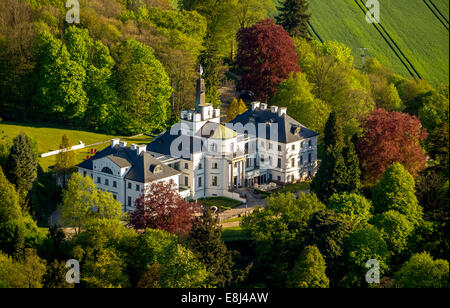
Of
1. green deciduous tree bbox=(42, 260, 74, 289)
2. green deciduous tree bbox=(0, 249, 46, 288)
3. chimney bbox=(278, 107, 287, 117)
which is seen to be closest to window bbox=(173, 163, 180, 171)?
chimney bbox=(278, 107, 287, 117)

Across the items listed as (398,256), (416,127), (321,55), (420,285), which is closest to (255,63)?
(321,55)

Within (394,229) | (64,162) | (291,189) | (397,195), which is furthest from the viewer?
(291,189)

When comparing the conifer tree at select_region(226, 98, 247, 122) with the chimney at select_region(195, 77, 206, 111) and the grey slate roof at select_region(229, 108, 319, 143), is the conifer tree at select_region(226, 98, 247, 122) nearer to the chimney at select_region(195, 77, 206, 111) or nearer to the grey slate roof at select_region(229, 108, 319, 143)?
the grey slate roof at select_region(229, 108, 319, 143)

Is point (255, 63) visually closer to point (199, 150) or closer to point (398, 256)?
point (199, 150)

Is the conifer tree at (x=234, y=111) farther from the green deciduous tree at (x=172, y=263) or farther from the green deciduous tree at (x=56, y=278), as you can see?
the green deciduous tree at (x=56, y=278)

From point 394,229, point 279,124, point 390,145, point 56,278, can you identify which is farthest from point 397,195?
point 56,278

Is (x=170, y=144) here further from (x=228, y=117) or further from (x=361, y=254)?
(x=361, y=254)

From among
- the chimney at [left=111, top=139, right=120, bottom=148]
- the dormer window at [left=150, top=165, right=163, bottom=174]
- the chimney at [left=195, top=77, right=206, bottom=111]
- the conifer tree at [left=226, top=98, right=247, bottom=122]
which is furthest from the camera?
the conifer tree at [left=226, top=98, right=247, bottom=122]
